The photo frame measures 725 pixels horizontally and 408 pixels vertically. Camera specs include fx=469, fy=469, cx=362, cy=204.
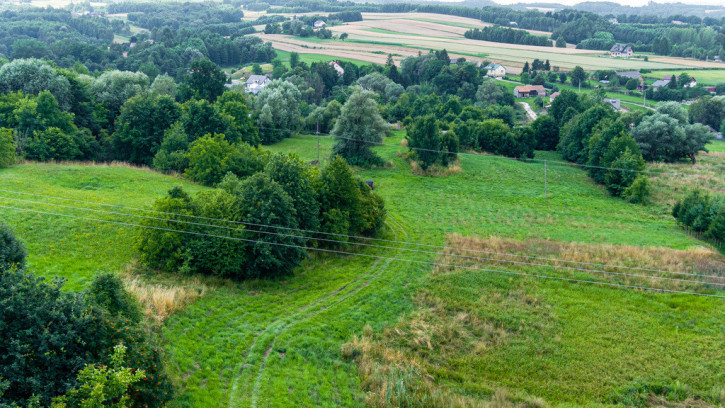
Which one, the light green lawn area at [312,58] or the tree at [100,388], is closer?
the tree at [100,388]

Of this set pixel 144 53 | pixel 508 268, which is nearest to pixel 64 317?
pixel 508 268

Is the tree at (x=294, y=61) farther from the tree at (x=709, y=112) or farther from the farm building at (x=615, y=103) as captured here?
the tree at (x=709, y=112)

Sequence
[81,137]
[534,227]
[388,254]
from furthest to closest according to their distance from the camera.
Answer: [81,137]
[534,227]
[388,254]

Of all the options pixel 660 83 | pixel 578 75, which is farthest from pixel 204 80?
pixel 660 83

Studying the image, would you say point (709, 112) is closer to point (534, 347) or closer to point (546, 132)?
point (546, 132)

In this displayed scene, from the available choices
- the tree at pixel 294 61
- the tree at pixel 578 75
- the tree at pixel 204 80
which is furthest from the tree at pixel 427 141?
the tree at pixel 294 61

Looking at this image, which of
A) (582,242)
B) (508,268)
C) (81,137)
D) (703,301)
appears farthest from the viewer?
(81,137)

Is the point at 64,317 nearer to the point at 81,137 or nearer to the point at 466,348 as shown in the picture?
the point at 466,348
